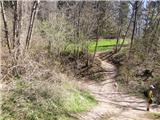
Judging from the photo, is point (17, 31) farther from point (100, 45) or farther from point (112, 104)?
point (100, 45)

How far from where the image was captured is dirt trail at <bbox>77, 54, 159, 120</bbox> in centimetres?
1894

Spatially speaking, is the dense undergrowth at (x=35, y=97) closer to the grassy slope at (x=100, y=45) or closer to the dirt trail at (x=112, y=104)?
the dirt trail at (x=112, y=104)

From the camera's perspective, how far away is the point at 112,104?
23703mm

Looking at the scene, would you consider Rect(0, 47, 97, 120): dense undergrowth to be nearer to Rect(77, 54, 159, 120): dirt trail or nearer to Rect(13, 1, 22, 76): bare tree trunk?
Rect(13, 1, 22, 76): bare tree trunk

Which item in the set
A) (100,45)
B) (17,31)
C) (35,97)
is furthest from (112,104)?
(100,45)

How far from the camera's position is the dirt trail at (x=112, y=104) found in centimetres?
1894

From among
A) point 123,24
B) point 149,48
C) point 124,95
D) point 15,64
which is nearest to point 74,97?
point 15,64

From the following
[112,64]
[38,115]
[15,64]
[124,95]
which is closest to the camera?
[38,115]

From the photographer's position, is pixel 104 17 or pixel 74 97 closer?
pixel 74 97

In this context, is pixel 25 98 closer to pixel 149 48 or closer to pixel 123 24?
pixel 149 48

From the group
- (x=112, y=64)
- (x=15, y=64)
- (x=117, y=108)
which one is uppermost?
(x=15, y=64)

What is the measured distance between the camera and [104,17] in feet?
127

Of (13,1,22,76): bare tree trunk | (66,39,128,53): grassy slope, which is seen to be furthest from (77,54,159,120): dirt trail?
(66,39,128,53): grassy slope

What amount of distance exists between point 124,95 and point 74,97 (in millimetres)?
9729
